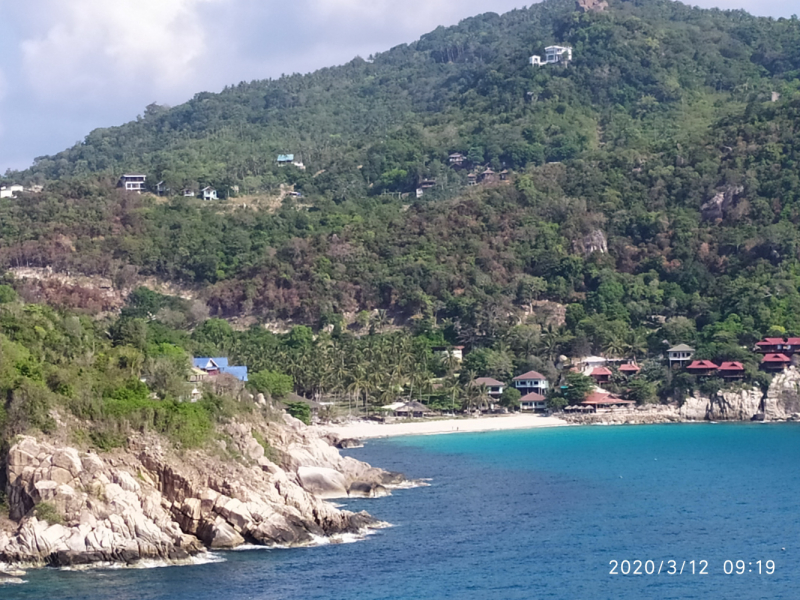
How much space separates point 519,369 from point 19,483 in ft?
169

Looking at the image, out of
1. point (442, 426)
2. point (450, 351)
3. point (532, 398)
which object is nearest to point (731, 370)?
point (532, 398)

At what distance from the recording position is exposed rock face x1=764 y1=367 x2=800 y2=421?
7638 cm

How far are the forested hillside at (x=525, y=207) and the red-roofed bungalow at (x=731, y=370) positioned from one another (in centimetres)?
96

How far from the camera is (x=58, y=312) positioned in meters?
53.3

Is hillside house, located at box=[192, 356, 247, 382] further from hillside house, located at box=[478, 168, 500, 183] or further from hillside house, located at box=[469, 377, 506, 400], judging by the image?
hillside house, located at box=[478, 168, 500, 183]

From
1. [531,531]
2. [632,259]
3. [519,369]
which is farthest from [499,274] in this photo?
[531,531]

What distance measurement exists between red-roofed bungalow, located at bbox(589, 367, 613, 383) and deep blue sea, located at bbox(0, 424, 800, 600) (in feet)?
64.9

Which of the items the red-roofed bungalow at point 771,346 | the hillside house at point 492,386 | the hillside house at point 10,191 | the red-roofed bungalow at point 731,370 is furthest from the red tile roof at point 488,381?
the hillside house at point 10,191

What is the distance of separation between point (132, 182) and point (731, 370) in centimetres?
6395

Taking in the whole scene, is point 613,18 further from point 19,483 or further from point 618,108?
point 19,483

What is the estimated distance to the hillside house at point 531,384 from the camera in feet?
265

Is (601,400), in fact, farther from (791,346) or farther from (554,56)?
→ (554,56)

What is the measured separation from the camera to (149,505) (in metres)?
34.9

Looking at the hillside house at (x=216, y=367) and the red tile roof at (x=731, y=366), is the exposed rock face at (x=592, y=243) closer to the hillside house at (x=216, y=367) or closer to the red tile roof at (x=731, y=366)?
the red tile roof at (x=731, y=366)
